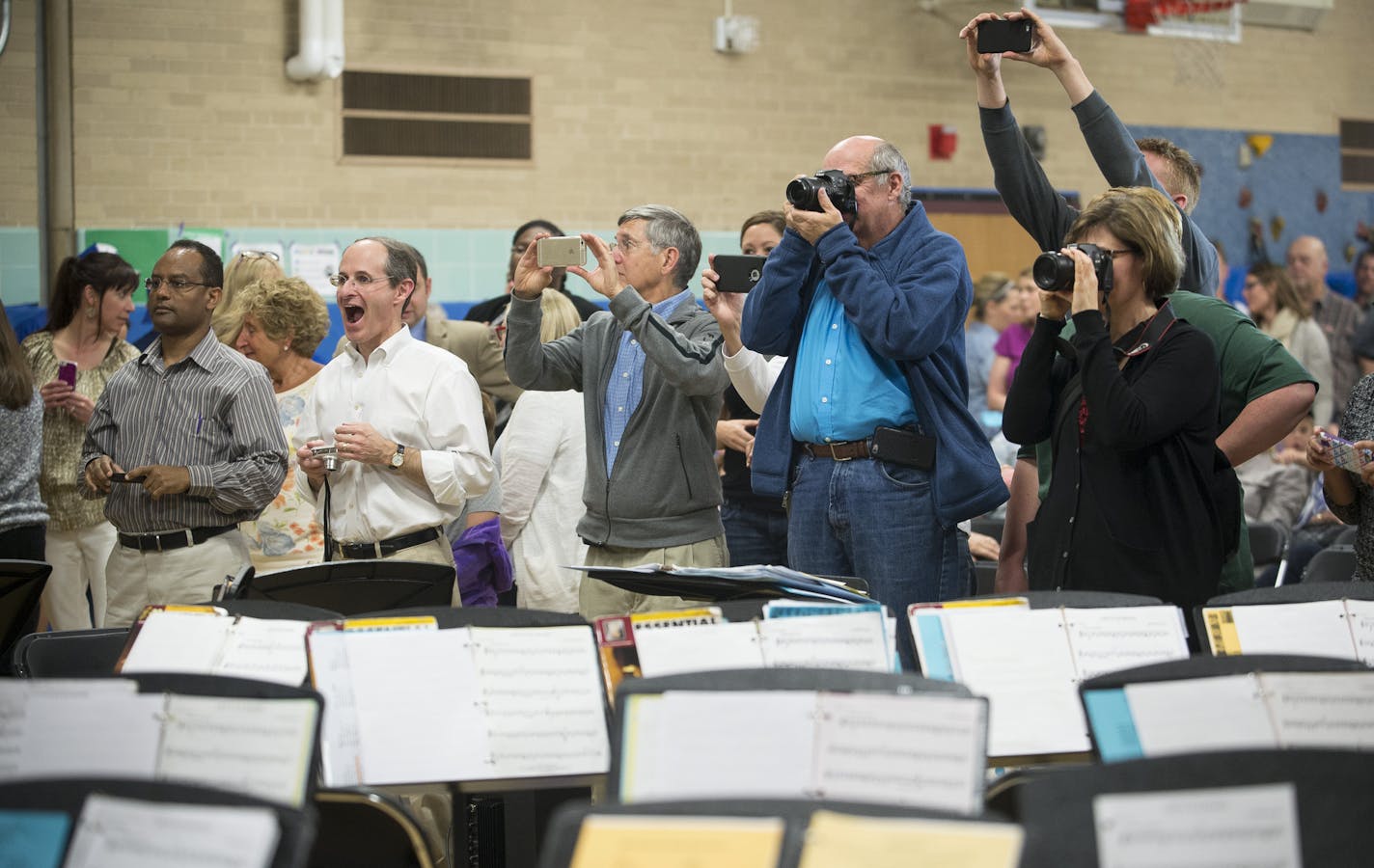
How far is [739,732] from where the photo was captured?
194 centimetres

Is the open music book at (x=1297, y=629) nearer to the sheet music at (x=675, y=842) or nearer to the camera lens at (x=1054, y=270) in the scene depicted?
the camera lens at (x=1054, y=270)

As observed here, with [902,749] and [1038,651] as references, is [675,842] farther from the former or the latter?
[1038,651]

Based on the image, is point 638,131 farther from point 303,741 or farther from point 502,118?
point 303,741

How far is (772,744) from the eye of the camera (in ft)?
6.37

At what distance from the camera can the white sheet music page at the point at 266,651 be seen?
103 inches

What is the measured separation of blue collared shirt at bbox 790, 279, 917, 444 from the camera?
10.8ft

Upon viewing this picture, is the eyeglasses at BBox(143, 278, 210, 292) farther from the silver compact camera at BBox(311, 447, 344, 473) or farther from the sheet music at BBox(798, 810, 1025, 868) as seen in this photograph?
the sheet music at BBox(798, 810, 1025, 868)

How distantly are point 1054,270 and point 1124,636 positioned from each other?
0.76 meters

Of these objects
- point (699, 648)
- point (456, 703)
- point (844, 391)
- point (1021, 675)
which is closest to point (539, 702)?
point (456, 703)

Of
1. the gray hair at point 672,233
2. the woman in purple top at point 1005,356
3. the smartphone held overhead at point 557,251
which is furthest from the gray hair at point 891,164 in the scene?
the woman in purple top at point 1005,356

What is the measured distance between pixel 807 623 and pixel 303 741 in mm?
870

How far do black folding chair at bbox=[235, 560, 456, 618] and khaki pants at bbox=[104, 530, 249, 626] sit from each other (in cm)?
63

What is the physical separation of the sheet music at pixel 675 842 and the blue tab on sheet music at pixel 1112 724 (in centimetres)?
68

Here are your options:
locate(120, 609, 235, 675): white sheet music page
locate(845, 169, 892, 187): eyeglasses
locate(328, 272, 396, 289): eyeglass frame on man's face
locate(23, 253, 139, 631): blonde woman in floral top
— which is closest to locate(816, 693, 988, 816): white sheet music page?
locate(120, 609, 235, 675): white sheet music page
